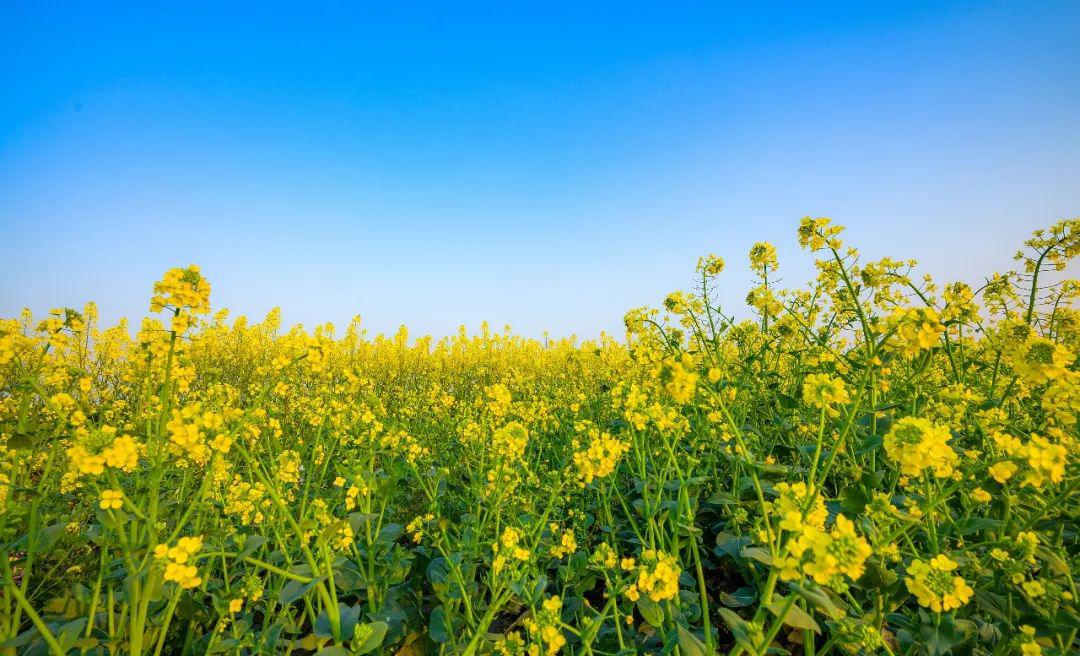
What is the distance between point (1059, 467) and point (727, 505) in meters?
1.51

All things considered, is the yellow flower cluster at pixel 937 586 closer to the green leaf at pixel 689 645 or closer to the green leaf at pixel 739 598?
the green leaf at pixel 689 645

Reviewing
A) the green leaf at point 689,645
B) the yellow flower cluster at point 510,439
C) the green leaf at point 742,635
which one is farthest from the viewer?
the yellow flower cluster at point 510,439

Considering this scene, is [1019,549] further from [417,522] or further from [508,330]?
[508,330]

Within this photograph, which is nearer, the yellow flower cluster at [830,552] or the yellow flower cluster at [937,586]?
the yellow flower cluster at [830,552]

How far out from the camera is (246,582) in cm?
206

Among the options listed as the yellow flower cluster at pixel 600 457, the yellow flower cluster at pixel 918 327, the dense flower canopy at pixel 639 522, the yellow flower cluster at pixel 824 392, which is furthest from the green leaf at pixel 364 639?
the yellow flower cluster at pixel 918 327

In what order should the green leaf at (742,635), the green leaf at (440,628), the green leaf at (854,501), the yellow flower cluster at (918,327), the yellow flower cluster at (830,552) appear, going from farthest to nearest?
the green leaf at (440,628), the green leaf at (854,501), the yellow flower cluster at (918,327), the green leaf at (742,635), the yellow flower cluster at (830,552)

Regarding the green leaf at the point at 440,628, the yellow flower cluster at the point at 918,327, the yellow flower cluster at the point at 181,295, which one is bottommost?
the green leaf at the point at 440,628

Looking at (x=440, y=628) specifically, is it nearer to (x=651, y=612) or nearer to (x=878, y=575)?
(x=651, y=612)

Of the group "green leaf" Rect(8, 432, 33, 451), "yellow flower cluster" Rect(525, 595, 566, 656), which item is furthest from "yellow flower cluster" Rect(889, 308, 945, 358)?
"green leaf" Rect(8, 432, 33, 451)

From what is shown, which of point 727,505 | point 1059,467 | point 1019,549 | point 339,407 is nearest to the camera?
point 1059,467

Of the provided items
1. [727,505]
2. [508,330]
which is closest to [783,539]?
[727,505]

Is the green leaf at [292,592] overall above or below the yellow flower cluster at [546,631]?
above

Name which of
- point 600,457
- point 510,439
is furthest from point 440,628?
point 600,457
